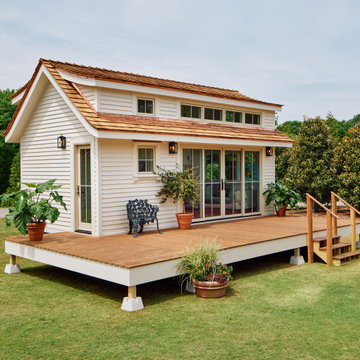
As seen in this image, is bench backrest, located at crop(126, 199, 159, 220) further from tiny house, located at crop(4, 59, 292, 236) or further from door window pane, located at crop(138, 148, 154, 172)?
door window pane, located at crop(138, 148, 154, 172)

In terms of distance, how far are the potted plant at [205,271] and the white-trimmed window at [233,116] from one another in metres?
6.11

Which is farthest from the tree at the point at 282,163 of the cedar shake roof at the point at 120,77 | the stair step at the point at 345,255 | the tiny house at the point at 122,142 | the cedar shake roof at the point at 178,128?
the stair step at the point at 345,255

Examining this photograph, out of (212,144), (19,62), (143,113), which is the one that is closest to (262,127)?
(212,144)

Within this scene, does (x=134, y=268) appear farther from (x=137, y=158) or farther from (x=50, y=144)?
(x=50, y=144)

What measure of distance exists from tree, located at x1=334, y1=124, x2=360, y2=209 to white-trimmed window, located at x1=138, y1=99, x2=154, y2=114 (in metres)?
7.70

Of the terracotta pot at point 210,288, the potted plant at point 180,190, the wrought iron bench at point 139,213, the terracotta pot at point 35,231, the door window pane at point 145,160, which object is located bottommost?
the terracotta pot at point 210,288

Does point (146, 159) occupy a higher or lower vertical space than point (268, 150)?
lower

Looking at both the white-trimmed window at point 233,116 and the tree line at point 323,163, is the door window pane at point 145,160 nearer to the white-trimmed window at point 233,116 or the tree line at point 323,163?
the white-trimmed window at point 233,116

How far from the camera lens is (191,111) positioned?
36.4 feet

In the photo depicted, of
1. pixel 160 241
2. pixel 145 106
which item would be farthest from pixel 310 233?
pixel 145 106

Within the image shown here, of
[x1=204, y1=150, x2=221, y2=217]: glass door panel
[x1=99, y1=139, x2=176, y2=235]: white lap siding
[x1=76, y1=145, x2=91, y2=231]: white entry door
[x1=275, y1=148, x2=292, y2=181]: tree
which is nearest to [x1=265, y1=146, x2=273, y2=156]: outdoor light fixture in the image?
[x1=204, y1=150, x2=221, y2=217]: glass door panel

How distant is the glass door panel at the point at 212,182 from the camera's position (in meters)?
11.1

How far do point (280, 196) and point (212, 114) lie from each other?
10.5 feet

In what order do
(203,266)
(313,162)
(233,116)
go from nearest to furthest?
(203,266), (233,116), (313,162)
